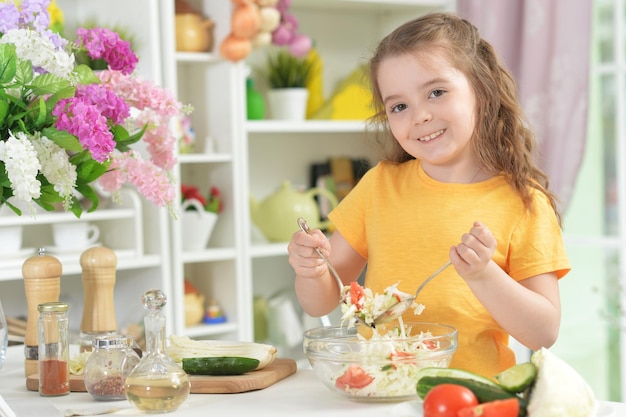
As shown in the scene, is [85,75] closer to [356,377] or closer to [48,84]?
[48,84]

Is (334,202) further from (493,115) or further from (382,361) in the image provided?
(382,361)

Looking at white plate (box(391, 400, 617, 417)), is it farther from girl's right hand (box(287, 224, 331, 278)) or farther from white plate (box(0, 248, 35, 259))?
white plate (box(0, 248, 35, 259))

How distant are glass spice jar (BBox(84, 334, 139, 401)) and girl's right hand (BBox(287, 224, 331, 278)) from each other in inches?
13.4

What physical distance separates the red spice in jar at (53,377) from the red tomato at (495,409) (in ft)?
2.14

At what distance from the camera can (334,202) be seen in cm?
351

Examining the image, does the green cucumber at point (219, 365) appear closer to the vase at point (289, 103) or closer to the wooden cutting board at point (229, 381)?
the wooden cutting board at point (229, 381)

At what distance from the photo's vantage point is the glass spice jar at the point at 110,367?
132 centimetres

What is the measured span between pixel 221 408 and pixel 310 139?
248 cm

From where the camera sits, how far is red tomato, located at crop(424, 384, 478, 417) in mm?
1029

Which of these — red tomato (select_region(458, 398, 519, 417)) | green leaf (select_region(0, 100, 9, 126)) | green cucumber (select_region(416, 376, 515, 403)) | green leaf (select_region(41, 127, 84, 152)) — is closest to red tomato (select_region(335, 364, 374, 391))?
green cucumber (select_region(416, 376, 515, 403))

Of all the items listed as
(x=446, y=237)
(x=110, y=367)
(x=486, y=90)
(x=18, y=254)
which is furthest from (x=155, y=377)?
(x=18, y=254)

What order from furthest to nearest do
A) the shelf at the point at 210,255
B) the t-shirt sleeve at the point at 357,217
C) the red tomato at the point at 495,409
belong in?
the shelf at the point at 210,255, the t-shirt sleeve at the point at 357,217, the red tomato at the point at 495,409

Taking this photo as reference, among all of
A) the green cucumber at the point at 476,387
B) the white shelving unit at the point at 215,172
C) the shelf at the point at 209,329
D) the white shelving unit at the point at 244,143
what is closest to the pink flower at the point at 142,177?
the green cucumber at the point at 476,387

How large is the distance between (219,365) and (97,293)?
0.32 meters
